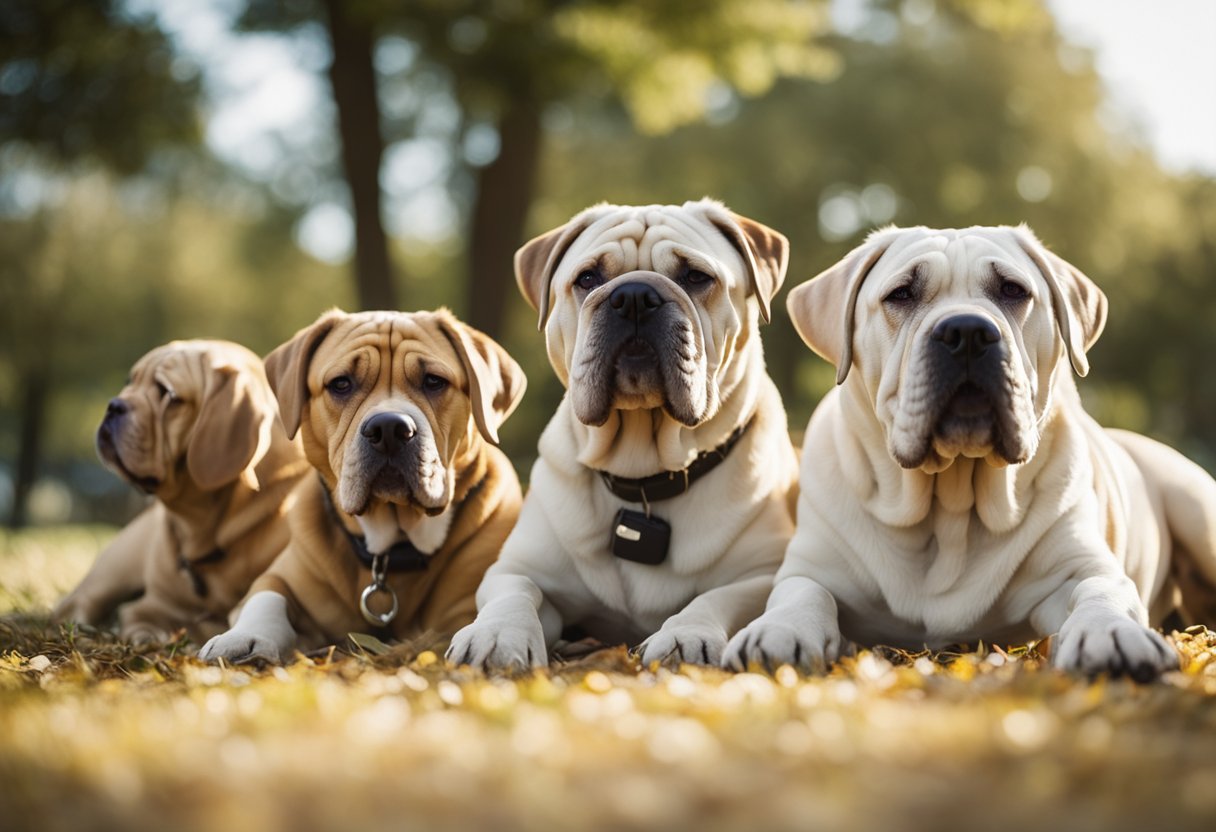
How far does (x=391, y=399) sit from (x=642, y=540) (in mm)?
1112

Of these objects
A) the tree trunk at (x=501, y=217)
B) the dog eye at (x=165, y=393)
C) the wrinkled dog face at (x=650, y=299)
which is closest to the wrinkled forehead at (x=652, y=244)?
the wrinkled dog face at (x=650, y=299)

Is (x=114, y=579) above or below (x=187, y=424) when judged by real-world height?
below

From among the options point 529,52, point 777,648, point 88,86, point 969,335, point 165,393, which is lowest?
point 777,648

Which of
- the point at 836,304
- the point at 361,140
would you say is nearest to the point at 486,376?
the point at 836,304

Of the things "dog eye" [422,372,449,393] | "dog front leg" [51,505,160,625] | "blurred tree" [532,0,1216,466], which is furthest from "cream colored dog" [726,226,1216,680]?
"blurred tree" [532,0,1216,466]

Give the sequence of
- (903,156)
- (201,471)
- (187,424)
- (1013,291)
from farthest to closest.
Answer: (903,156), (187,424), (201,471), (1013,291)

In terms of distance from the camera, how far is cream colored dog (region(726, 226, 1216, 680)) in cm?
352

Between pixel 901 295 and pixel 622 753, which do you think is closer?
pixel 622 753

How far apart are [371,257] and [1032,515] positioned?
8.28m

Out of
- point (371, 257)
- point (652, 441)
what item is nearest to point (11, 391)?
point (371, 257)

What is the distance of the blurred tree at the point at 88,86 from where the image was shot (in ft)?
35.4

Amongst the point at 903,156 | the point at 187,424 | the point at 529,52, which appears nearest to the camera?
the point at 187,424

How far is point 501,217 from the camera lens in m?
12.5

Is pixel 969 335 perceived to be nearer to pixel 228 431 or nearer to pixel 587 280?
pixel 587 280
